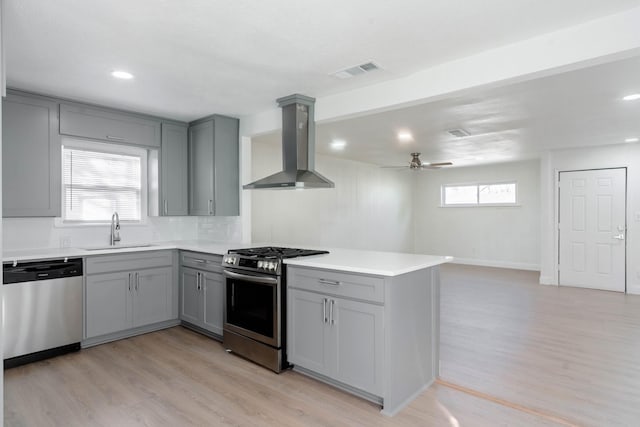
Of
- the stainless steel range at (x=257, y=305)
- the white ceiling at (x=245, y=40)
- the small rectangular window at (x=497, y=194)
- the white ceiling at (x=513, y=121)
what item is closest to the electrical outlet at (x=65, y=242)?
the white ceiling at (x=245, y=40)

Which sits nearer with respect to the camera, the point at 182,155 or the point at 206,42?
the point at 206,42

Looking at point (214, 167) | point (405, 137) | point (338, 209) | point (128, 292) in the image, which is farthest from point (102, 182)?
point (338, 209)

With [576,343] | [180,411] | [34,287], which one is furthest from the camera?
[576,343]

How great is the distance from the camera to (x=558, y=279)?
6.79 meters

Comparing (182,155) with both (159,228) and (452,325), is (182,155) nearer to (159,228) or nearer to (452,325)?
(159,228)

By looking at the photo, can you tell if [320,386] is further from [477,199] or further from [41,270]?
[477,199]

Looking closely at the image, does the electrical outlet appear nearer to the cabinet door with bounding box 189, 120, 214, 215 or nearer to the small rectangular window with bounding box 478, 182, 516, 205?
the cabinet door with bounding box 189, 120, 214, 215

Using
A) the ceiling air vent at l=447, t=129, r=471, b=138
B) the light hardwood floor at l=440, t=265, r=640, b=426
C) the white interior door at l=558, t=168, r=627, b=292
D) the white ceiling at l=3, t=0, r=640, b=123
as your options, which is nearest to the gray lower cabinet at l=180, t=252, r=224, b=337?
the white ceiling at l=3, t=0, r=640, b=123

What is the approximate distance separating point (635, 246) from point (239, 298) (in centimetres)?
642

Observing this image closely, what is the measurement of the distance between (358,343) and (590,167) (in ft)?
19.9

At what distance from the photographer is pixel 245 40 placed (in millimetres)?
2562

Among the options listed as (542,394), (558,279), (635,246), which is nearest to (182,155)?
(542,394)

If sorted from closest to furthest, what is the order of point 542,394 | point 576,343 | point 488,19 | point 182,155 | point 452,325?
point 488,19 → point 542,394 → point 576,343 → point 452,325 → point 182,155

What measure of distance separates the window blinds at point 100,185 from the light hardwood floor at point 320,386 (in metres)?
1.51
